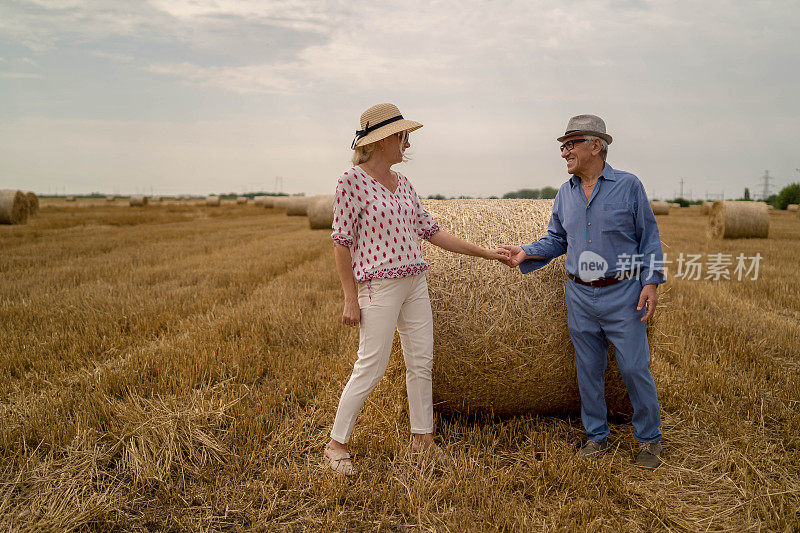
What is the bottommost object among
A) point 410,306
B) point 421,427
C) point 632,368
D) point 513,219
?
point 421,427

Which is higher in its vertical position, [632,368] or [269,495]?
[632,368]

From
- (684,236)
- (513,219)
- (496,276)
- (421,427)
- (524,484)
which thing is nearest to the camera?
(524,484)

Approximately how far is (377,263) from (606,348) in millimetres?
1861

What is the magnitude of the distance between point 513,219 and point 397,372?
5.68 ft

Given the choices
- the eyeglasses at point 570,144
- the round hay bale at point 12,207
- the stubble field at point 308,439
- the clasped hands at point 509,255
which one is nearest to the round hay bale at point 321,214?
the round hay bale at point 12,207

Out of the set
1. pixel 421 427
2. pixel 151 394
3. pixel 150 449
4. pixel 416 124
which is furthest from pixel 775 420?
pixel 151 394

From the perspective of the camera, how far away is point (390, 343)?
11.3 ft

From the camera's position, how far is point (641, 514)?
10.4 ft

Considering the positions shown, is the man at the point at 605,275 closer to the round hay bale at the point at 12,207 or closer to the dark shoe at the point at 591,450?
the dark shoe at the point at 591,450

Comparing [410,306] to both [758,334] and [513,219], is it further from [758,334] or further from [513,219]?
[758,334]

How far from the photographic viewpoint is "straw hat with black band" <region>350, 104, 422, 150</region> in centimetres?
332

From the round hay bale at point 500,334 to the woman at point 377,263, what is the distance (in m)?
0.43

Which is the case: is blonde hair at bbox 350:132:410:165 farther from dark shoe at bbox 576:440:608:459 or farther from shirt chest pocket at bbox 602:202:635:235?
dark shoe at bbox 576:440:608:459

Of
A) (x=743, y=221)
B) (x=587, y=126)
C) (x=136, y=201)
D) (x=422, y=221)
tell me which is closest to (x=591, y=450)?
(x=422, y=221)
